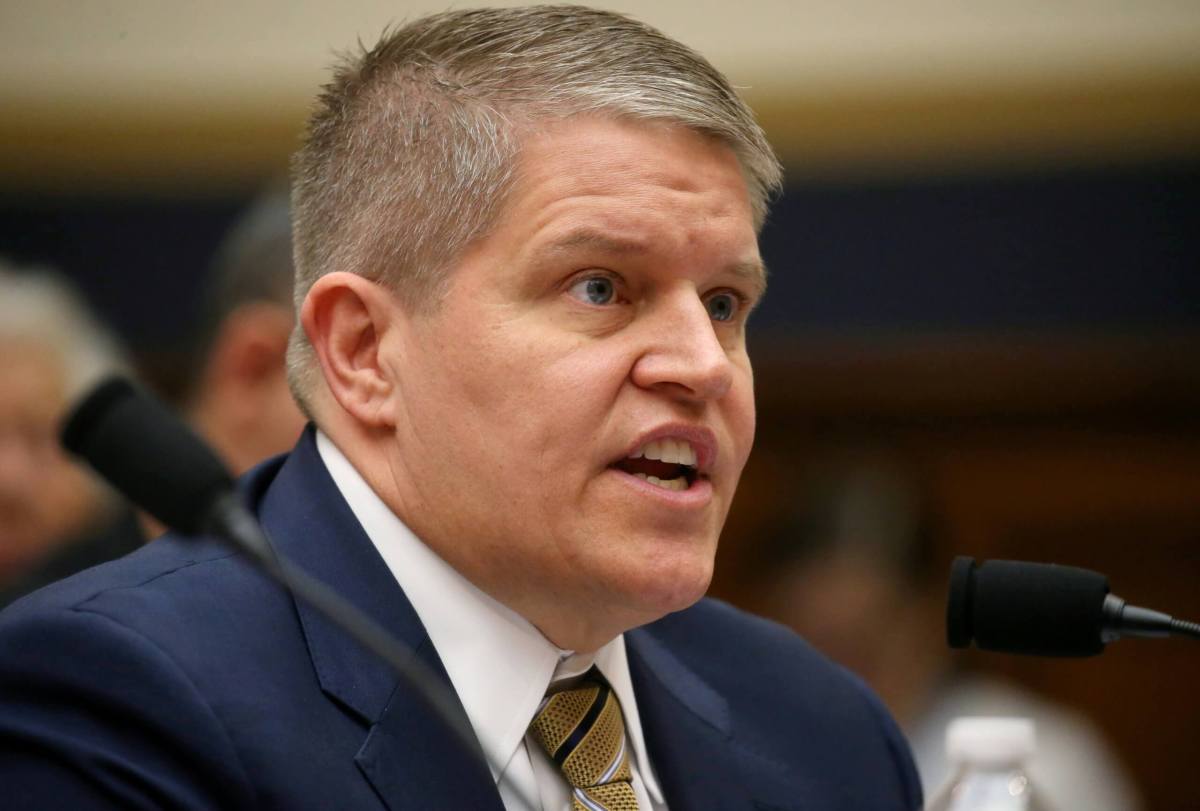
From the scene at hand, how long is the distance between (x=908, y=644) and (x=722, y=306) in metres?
2.60

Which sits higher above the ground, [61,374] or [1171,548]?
[61,374]

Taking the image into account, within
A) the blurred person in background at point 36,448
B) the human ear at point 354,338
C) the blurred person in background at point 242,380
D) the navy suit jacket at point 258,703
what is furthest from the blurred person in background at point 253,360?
the human ear at point 354,338

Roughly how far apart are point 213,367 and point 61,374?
527mm

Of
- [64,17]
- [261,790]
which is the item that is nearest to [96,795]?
[261,790]

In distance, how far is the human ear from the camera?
198 centimetres

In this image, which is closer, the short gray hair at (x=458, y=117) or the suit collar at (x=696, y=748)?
the short gray hair at (x=458, y=117)

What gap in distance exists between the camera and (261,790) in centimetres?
166

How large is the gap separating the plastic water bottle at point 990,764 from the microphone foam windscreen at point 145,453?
857 millimetres

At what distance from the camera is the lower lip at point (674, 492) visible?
74.0 inches

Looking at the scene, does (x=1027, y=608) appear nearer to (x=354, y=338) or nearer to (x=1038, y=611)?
(x=1038, y=611)

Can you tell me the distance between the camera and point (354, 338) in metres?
2.01

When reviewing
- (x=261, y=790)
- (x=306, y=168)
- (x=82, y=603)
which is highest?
(x=306, y=168)

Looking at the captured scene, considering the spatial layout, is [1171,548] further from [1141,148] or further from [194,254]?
[194,254]

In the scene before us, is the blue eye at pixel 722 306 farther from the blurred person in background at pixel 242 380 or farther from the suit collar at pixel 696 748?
the blurred person in background at pixel 242 380
